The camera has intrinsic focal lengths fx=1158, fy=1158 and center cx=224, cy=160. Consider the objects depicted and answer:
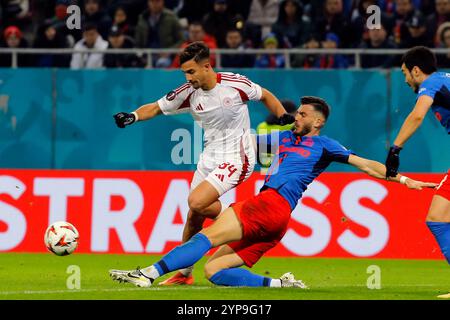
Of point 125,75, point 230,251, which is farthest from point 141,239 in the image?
point 230,251

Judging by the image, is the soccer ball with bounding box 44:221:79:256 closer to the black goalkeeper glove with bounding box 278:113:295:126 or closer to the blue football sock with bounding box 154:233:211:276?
the blue football sock with bounding box 154:233:211:276

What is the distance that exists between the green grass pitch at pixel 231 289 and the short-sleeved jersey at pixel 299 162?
3.11ft

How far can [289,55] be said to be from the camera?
18.9 metres

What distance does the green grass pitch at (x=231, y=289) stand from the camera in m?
10.1

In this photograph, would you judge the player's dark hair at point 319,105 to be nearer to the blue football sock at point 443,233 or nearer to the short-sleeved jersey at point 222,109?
the short-sleeved jersey at point 222,109

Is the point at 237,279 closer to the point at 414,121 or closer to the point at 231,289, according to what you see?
the point at 231,289

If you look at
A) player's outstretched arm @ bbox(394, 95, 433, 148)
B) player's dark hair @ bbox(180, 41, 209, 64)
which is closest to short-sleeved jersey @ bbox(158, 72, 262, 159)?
player's dark hair @ bbox(180, 41, 209, 64)

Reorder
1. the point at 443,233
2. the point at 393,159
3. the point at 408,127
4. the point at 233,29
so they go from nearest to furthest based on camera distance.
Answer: the point at 408,127
the point at 393,159
the point at 443,233
the point at 233,29

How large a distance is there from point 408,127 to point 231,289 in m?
2.17

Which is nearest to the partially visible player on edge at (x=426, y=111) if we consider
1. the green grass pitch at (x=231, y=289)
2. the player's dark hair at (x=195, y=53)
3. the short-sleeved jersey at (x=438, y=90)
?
the short-sleeved jersey at (x=438, y=90)

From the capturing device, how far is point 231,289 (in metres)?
10.5

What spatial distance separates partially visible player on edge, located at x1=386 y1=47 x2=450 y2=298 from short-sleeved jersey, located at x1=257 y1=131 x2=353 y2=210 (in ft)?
2.22

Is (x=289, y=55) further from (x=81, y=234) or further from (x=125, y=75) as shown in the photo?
(x=81, y=234)

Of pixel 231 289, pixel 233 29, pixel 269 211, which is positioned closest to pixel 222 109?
pixel 269 211
